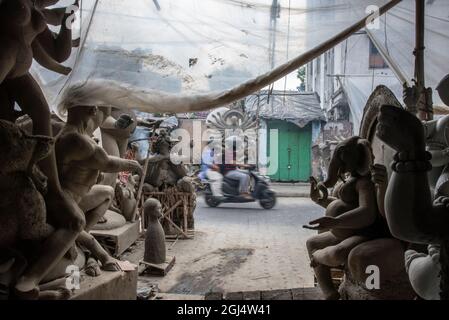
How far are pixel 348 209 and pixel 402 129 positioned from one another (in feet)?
4.15

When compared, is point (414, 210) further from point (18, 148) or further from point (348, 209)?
point (18, 148)

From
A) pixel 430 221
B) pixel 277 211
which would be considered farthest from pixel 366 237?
pixel 277 211

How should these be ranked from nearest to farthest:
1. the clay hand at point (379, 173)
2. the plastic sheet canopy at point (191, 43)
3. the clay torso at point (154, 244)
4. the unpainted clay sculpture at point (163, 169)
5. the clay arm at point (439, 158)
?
the clay arm at point (439, 158) < the clay hand at point (379, 173) < the plastic sheet canopy at point (191, 43) < the clay torso at point (154, 244) < the unpainted clay sculpture at point (163, 169)

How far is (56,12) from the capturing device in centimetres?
214

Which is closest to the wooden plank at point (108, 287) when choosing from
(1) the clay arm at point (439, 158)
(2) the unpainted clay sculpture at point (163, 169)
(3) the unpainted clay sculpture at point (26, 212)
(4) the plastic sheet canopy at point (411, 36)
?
(3) the unpainted clay sculpture at point (26, 212)

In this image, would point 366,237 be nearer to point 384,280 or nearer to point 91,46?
point 384,280

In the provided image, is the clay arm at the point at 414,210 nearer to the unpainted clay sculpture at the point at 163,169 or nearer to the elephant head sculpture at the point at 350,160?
the elephant head sculpture at the point at 350,160

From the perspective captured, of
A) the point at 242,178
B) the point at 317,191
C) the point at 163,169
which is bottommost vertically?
the point at 242,178

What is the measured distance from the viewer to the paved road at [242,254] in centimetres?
459

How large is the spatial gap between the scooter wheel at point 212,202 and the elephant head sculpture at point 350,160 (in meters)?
7.71

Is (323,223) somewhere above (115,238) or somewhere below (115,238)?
above

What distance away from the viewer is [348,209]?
2.43m

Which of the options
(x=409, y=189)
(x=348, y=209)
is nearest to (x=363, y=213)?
(x=348, y=209)

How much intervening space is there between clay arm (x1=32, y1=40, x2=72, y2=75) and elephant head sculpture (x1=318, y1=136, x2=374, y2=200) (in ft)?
5.82
